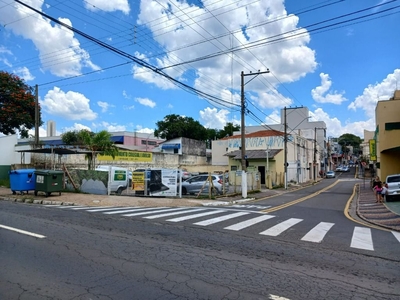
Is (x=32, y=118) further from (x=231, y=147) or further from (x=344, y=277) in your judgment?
(x=344, y=277)

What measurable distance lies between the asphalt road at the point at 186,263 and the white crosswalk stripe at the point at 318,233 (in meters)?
0.18

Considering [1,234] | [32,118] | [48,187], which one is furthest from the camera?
[32,118]

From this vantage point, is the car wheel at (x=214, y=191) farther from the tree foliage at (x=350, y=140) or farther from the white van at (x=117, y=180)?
the tree foliage at (x=350, y=140)

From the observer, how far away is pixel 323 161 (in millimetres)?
83000

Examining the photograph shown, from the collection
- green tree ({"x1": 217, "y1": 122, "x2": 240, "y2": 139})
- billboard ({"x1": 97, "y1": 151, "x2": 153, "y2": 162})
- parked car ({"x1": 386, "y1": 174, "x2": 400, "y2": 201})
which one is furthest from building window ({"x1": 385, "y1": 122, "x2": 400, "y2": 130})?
green tree ({"x1": 217, "y1": 122, "x2": 240, "y2": 139})

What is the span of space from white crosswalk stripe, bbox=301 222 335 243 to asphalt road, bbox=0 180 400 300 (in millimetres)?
175

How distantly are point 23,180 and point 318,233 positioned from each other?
55.1ft

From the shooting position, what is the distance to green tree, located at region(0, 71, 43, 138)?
3102cm

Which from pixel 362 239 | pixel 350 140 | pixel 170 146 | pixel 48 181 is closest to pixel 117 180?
pixel 48 181

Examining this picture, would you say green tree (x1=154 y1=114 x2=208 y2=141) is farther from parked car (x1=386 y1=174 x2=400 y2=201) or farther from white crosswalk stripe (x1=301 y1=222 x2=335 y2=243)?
white crosswalk stripe (x1=301 y1=222 x2=335 y2=243)

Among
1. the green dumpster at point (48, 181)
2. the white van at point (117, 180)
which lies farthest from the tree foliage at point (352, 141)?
the green dumpster at point (48, 181)

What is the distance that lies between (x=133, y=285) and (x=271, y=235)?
5473 mm

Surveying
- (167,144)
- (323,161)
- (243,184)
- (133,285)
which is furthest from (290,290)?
(323,161)

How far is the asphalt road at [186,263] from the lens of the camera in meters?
4.85
